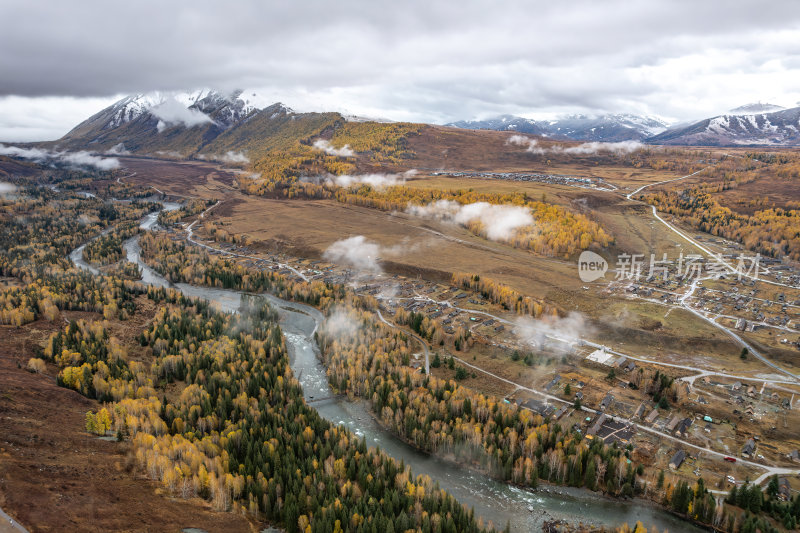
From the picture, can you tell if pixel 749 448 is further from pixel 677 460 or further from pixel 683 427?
pixel 677 460

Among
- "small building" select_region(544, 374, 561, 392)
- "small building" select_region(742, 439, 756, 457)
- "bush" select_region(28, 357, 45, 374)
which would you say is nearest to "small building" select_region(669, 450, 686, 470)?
"small building" select_region(742, 439, 756, 457)

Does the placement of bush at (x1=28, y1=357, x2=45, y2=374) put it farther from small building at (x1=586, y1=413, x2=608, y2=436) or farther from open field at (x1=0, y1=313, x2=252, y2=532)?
small building at (x1=586, y1=413, x2=608, y2=436)

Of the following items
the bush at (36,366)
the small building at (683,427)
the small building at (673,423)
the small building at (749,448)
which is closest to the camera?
the small building at (749,448)

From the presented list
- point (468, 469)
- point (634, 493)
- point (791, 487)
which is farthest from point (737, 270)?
point (468, 469)

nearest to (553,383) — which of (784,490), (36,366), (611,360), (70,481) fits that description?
(611,360)

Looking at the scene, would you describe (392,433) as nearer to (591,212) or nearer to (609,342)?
(609,342)

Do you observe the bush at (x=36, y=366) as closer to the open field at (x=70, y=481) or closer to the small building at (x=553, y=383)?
the open field at (x=70, y=481)

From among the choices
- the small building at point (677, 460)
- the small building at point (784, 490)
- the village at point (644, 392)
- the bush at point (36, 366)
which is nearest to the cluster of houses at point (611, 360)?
the village at point (644, 392)
